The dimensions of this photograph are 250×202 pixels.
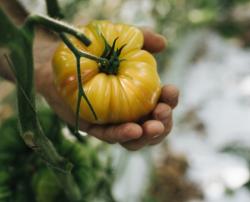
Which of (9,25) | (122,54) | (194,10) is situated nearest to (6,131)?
(122,54)

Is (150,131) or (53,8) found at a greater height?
(53,8)

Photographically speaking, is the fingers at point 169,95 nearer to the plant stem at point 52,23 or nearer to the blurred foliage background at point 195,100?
the plant stem at point 52,23

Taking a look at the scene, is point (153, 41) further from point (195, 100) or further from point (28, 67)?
point (195, 100)

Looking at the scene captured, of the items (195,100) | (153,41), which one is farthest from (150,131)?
(195,100)

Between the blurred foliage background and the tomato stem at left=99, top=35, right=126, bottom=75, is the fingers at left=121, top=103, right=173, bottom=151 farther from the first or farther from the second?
the blurred foliage background

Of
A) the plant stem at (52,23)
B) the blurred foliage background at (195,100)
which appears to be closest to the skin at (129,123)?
the plant stem at (52,23)

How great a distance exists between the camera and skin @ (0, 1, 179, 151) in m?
0.87

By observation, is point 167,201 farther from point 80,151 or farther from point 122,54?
point 122,54

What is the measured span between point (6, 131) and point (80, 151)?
17cm

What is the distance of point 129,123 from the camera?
874mm

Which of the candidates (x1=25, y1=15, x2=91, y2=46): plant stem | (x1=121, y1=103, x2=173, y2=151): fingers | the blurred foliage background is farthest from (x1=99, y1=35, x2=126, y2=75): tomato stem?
the blurred foliage background

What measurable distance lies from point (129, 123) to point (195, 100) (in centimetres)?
179

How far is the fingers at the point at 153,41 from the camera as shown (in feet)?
3.42

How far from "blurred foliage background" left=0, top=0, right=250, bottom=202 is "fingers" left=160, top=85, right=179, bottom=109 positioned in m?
0.78
